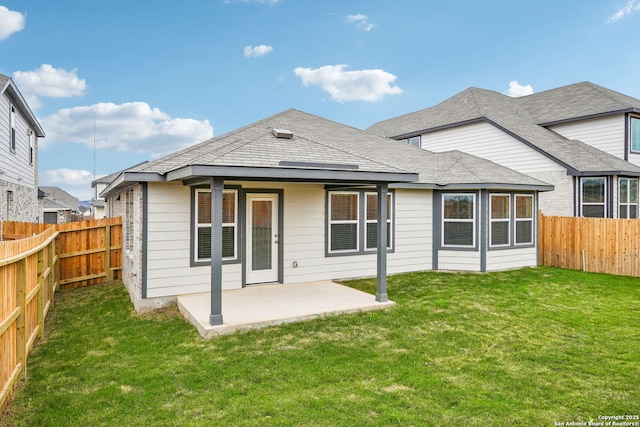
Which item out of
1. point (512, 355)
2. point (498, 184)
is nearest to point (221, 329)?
point (512, 355)

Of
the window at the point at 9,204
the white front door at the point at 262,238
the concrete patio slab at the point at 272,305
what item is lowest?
the concrete patio slab at the point at 272,305

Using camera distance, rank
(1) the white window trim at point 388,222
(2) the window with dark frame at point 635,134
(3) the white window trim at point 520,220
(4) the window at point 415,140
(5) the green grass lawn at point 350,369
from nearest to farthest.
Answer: (5) the green grass lawn at point 350,369, (1) the white window trim at point 388,222, (3) the white window trim at point 520,220, (2) the window with dark frame at point 635,134, (4) the window at point 415,140

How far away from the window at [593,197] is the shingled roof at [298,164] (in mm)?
3316

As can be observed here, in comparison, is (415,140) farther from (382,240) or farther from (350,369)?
(350,369)

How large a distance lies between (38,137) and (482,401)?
23948 mm

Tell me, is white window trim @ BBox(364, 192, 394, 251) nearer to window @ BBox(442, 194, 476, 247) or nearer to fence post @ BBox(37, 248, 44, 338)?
window @ BBox(442, 194, 476, 247)

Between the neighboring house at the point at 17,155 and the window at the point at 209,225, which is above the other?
the neighboring house at the point at 17,155

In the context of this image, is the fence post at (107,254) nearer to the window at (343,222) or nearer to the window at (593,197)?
the window at (343,222)

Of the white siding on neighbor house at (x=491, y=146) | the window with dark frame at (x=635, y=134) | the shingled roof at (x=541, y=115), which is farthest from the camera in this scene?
the window with dark frame at (x=635, y=134)

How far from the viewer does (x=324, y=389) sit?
391cm

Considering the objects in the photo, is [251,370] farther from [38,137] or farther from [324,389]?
[38,137]

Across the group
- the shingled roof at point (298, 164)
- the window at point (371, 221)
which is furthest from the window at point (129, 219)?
the window at point (371, 221)

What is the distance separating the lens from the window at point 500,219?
10.7 m

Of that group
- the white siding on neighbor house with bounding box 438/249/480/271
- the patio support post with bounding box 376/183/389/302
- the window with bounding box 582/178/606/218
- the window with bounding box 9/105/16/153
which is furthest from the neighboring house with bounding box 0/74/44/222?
the window with bounding box 582/178/606/218
